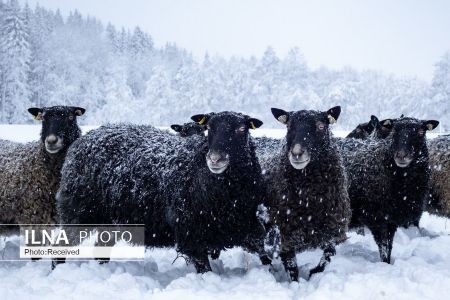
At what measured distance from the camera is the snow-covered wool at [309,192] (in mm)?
5348

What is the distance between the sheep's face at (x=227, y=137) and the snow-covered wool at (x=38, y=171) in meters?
2.62

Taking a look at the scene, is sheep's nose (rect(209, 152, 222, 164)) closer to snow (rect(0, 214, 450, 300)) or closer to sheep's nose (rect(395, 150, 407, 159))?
→ snow (rect(0, 214, 450, 300))

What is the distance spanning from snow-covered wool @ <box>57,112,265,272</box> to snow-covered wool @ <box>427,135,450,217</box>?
4.19 meters

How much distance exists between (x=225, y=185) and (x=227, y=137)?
575 millimetres

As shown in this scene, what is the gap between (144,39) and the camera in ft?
234

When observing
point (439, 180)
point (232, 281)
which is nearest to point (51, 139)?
point (232, 281)

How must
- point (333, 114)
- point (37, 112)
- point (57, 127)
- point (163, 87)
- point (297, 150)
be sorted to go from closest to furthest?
1. point (297, 150)
2. point (333, 114)
3. point (57, 127)
4. point (37, 112)
5. point (163, 87)

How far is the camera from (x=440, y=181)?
8.12m

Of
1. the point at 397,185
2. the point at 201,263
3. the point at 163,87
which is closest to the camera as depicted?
the point at 201,263

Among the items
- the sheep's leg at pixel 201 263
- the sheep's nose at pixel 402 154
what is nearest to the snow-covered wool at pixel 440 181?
the sheep's nose at pixel 402 154

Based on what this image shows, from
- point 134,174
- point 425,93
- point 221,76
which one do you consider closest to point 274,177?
point 134,174

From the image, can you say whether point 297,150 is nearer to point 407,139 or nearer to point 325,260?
point 325,260

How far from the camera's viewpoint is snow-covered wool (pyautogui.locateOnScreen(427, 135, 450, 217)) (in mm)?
8023

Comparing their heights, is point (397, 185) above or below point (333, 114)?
below
